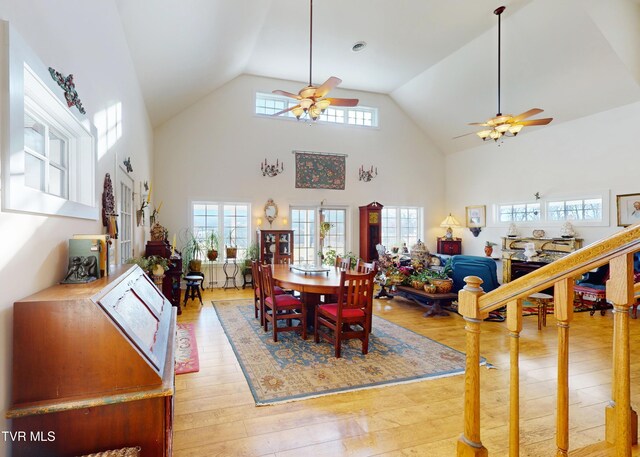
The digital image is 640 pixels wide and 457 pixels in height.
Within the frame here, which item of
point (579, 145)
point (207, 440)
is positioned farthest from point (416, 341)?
point (579, 145)

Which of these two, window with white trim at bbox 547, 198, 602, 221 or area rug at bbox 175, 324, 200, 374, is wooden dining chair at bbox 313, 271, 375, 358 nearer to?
area rug at bbox 175, 324, 200, 374

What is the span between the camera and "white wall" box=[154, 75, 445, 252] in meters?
7.20

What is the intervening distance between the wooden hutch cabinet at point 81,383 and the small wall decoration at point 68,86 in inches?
44.7

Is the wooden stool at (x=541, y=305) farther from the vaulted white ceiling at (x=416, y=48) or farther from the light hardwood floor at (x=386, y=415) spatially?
the vaulted white ceiling at (x=416, y=48)

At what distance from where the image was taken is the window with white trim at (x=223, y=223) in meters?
7.43

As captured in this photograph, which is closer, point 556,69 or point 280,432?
point 280,432

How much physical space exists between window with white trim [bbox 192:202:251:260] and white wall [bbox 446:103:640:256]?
559 cm

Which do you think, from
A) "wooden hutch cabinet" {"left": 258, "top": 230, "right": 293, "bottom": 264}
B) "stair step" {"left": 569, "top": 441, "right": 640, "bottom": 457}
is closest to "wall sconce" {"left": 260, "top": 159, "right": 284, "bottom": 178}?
"wooden hutch cabinet" {"left": 258, "top": 230, "right": 293, "bottom": 264}

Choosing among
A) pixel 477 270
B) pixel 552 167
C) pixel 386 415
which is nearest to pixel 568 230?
A: pixel 552 167

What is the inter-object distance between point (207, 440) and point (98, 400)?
107cm

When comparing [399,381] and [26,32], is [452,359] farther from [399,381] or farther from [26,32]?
[26,32]

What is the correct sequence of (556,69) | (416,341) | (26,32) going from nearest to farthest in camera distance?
(26,32), (416,341), (556,69)

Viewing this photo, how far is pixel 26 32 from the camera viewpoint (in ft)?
4.72

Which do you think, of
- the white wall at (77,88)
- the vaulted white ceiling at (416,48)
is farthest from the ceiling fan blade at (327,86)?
the white wall at (77,88)
